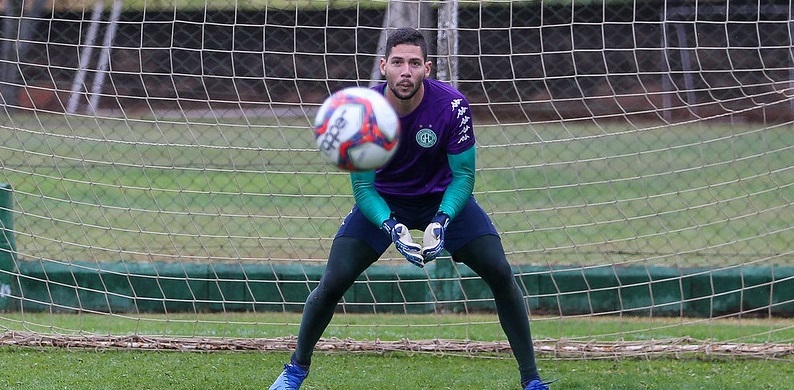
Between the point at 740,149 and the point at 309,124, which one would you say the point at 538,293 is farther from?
the point at 740,149

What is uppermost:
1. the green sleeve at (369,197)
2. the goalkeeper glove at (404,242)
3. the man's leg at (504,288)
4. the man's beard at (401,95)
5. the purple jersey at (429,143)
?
the man's beard at (401,95)

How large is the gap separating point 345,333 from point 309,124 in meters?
1.39

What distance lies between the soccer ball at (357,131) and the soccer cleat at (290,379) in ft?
3.87

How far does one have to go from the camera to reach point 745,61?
8414mm

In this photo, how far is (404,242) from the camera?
4.74 m

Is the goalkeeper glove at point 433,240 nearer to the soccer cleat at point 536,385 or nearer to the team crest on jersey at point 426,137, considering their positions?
the team crest on jersey at point 426,137

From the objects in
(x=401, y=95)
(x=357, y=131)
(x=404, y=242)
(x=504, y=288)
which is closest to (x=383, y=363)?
(x=504, y=288)

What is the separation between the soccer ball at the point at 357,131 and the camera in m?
4.44

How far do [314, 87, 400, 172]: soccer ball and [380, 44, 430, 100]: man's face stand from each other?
0.37 meters

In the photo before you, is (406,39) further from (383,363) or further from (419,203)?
(383,363)

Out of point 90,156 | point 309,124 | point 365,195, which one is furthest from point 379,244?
point 90,156

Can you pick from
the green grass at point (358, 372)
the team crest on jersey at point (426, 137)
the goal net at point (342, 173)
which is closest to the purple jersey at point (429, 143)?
the team crest on jersey at point (426, 137)

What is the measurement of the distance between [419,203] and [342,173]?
107 inches

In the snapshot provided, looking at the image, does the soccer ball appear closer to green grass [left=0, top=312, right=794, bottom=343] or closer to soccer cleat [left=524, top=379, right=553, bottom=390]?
soccer cleat [left=524, top=379, right=553, bottom=390]
